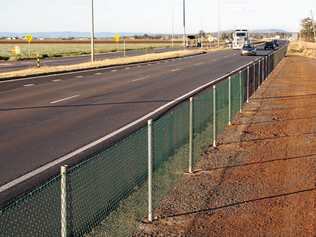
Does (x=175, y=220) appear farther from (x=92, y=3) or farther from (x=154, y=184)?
(x=92, y=3)

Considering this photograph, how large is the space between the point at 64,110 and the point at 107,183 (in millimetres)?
10631

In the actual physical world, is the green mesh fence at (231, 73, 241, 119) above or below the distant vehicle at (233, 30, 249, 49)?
below

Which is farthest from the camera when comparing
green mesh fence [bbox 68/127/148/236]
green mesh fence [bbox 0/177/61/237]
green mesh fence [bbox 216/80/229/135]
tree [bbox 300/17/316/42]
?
tree [bbox 300/17/316/42]

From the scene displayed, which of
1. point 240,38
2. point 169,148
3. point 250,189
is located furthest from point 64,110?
point 240,38

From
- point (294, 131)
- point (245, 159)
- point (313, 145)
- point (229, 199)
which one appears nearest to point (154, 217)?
point (229, 199)

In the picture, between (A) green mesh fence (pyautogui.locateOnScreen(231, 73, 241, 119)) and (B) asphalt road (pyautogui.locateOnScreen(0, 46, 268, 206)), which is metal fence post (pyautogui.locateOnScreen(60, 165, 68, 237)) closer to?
(B) asphalt road (pyautogui.locateOnScreen(0, 46, 268, 206))

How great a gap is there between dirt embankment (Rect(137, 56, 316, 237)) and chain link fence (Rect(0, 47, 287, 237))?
1.21 feet

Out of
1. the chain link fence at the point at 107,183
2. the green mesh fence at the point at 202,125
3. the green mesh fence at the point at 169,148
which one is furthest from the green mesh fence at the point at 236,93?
the green mesh fence at the point at 169,148

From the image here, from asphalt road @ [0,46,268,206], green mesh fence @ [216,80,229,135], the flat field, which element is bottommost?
asphalt road @ [0,46,268,206]

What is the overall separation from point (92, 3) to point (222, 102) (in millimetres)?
27172

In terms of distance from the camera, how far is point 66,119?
1562cm

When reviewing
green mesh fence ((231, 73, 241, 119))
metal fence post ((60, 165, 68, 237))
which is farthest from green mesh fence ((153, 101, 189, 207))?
green mesh fence ((231, 73, 241, 119))

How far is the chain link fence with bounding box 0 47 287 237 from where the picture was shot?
5656mm

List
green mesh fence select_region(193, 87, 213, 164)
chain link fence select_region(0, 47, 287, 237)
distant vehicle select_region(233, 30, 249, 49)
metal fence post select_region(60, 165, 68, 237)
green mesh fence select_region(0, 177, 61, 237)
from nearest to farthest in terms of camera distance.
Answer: metal fence post select_region(60, 165, 68, 237)
green mesh fence select_region(0, 177, 61, 237)
chain link fence select_region(0, 47, 287, 237)
green mesh fence select_region(193, 87, 213, 164)
distant vehicle select_region(233, 30, 249, 49)
